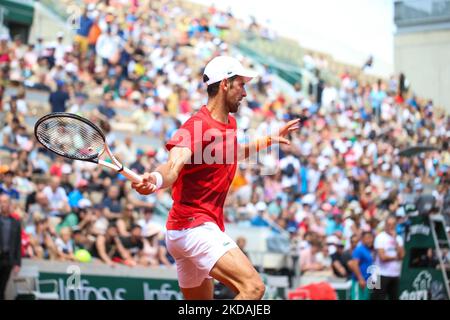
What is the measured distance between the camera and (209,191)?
20.8ft

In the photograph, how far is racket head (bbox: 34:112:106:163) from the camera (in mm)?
5781

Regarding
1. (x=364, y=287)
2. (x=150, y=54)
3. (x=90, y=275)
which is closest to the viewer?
(x=90, y=275)

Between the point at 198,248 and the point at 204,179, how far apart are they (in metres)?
0.48

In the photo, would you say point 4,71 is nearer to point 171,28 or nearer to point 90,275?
point 90,275

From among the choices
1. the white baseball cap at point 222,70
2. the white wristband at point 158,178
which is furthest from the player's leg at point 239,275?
the white baseball cap at point 222,70

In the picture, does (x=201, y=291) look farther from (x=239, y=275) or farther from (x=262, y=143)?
(x=262, y=143)

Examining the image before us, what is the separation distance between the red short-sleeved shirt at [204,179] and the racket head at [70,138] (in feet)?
2.17

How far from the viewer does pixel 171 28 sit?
21.2 metres

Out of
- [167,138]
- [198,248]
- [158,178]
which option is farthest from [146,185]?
Answer: [167,138]

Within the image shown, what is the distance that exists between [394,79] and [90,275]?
49.0 ft

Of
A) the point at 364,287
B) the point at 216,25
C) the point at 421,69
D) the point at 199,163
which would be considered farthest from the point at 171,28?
the point at 199,163

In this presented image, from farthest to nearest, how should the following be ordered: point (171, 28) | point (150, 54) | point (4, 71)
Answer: point (171, 28)
point (150, 54)
point (4, 71)

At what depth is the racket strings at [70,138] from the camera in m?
5.79

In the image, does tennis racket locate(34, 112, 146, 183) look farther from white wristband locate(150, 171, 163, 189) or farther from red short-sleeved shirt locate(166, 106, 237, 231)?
red short-sleeved shirt locate(166, 106, 237, 231)
